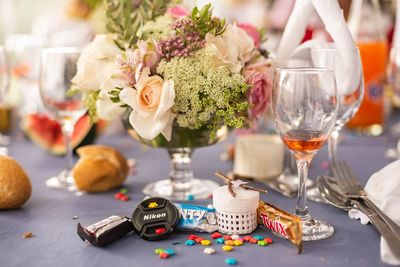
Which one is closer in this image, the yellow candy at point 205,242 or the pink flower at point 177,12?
the yellow candy at point 205,242

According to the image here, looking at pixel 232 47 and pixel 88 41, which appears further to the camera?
pixel 88 41

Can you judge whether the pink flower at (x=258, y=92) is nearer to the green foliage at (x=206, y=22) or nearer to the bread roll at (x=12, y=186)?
the green foliage at (x=206, y=22)

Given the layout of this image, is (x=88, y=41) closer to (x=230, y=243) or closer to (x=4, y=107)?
(x=4, y=107)

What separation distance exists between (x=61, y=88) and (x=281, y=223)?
2.10 feet

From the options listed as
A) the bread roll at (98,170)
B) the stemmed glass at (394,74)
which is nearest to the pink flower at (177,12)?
the bread roll at (98,170)

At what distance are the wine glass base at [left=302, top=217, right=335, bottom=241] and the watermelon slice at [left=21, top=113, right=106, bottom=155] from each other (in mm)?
785

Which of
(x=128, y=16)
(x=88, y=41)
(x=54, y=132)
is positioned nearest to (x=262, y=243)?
(x=128, y=16)

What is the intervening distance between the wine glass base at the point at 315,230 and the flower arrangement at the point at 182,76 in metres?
0.21

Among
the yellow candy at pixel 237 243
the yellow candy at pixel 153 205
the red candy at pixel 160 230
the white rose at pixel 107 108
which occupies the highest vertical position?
the white rose at pixel 107 108

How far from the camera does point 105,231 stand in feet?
2.87

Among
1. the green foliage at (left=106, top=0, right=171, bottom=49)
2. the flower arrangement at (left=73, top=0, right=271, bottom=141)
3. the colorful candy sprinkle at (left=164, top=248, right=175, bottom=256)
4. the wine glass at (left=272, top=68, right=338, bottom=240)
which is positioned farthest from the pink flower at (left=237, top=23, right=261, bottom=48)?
the colorful candy sprinkle at (left=164, top=248, right=175, bottom=256)

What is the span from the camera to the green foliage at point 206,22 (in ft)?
3.41

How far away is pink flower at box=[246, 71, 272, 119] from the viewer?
1.06 m

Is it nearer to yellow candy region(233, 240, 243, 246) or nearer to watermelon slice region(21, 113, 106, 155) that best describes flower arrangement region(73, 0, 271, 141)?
yellow candy region(233, 240, 243, 246)
